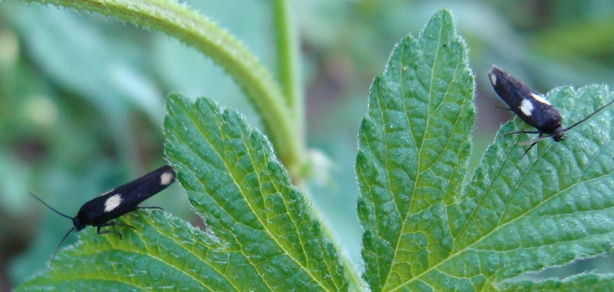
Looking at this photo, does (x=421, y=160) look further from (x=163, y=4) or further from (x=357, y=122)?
(x=357, y=122)

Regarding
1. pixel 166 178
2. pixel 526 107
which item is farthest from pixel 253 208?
pixel 526 107

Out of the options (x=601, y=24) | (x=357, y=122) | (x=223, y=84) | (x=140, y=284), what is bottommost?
(x=140, y=284)

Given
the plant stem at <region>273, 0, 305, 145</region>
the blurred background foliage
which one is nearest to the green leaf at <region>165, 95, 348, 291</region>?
the plant stem at <region>273, 0, 305, 145</region>

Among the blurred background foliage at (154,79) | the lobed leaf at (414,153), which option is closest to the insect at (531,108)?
the lobed leaf at (414,153)

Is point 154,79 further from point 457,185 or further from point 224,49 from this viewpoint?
point 457,185

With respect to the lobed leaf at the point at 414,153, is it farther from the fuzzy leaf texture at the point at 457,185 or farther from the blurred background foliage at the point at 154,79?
the blurred background foliage at the point at 154,79

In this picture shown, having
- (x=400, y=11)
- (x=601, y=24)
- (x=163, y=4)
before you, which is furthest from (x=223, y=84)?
(x=601, y=24)
